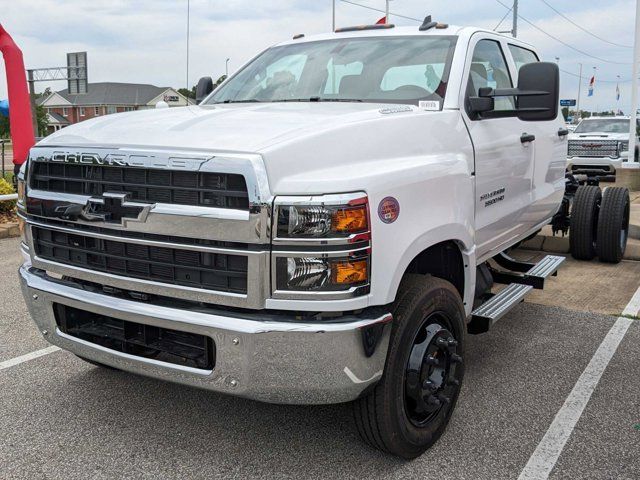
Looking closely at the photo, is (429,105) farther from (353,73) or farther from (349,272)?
(349,272)

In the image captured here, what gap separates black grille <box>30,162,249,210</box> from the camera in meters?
2.46

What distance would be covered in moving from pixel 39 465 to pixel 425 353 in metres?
1.83

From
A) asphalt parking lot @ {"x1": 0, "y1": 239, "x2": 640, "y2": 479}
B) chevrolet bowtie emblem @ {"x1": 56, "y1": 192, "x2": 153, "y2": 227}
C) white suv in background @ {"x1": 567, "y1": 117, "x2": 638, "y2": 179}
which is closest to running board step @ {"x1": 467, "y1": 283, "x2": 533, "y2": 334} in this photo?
asphalt parking lot @ {"x1": 0, "y1": 239, "x2": 640, "y2": 479}

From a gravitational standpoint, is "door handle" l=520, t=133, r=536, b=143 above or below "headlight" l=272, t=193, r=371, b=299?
above

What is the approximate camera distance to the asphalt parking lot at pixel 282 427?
295cm

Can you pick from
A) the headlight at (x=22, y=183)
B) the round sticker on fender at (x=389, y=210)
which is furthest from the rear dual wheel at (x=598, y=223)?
the headlight at (x=22, y=183)

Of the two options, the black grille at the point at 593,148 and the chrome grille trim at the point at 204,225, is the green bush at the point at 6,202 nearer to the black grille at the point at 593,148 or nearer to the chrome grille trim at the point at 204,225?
the chrome grille trim at the point at 204,225

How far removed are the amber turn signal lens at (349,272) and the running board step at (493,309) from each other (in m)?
1.42

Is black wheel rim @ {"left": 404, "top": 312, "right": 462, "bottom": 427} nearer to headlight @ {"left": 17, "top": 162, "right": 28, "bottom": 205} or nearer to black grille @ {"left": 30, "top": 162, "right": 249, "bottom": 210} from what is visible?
black grille @ {"left": 30, "top": 162, "right": 249, "bottom": 210}

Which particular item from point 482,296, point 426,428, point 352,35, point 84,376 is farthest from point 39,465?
point 352,35

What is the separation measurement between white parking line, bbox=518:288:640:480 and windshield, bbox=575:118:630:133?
13968 mm

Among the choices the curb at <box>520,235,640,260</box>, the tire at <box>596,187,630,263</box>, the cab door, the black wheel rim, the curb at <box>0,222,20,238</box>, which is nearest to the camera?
the black wheel rim

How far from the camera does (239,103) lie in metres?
3.92

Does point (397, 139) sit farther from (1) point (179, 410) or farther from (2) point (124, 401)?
(2) point (124, 401)
